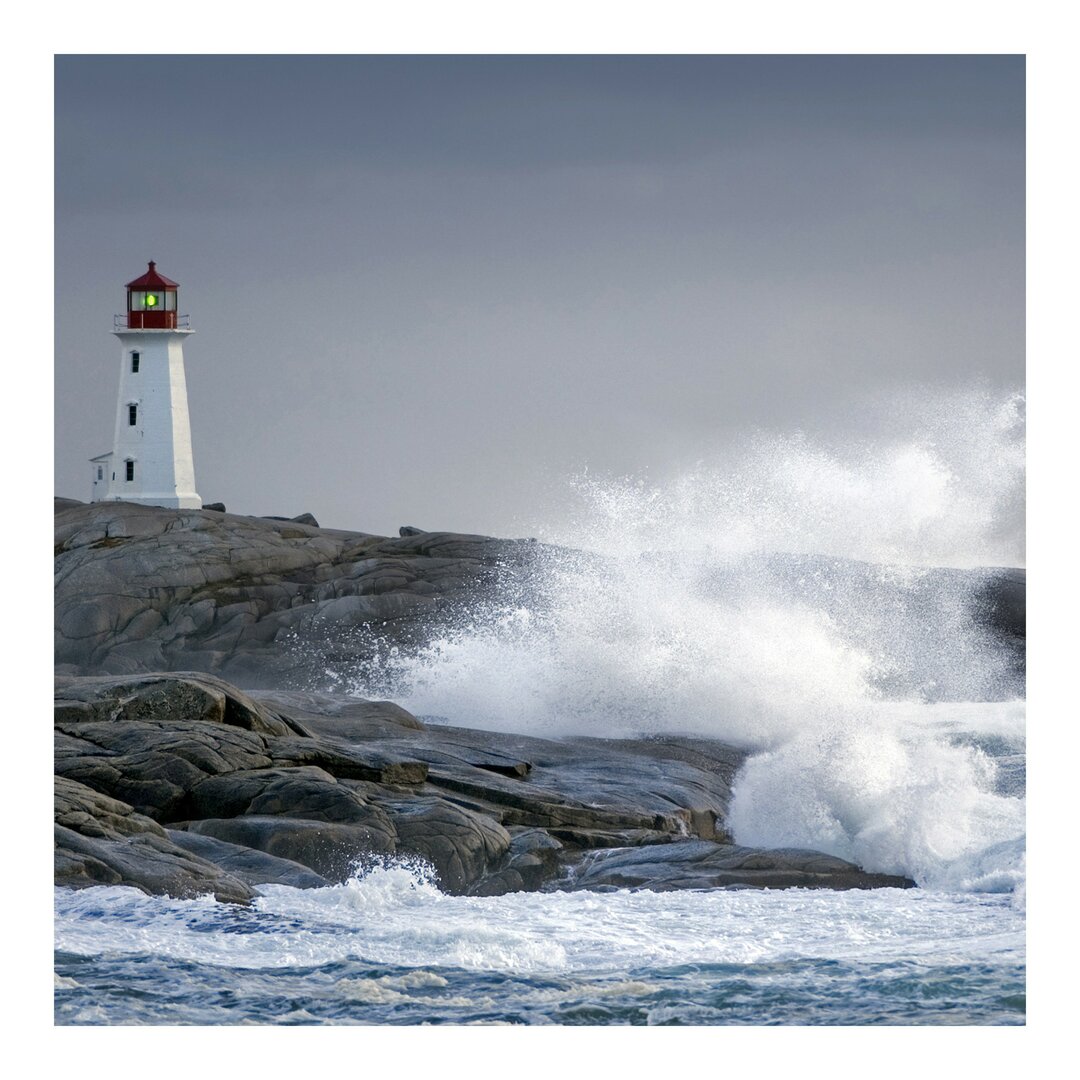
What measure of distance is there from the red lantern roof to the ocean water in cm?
763

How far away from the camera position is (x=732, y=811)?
12.0 metres

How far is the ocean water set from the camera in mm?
6898

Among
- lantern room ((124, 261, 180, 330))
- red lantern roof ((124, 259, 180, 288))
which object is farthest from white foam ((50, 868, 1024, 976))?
red lantern roof ((124, 259, 180, 288))

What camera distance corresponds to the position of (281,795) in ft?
31.3

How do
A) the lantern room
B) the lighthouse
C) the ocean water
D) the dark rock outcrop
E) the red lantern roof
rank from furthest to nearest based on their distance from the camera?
1. the red lantern roof
2. the lantern room
3. the lighthouse
4. the dark rock outcrop
5. the ocean water

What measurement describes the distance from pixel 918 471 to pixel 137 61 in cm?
1054

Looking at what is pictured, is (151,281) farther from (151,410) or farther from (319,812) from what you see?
(319,812)

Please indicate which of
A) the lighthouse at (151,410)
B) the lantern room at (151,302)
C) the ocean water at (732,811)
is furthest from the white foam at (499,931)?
the lantern room at (151,302)

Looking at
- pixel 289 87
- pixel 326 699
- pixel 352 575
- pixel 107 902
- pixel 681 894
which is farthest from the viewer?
pixel 352 575

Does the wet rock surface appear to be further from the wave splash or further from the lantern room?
the lantern room

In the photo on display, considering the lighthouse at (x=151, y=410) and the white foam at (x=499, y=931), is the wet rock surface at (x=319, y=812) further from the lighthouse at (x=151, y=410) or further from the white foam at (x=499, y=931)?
the lighthouse at (x=151, y=410)

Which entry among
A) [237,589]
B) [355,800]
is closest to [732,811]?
[355,800]
